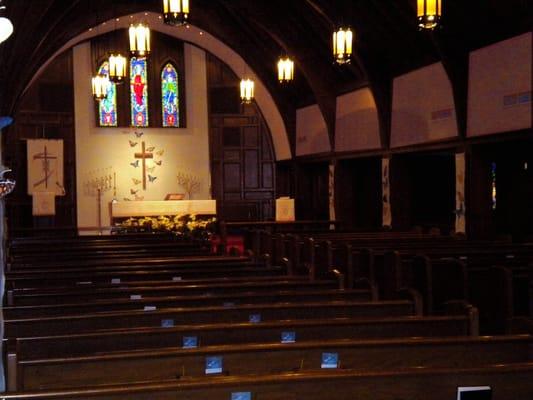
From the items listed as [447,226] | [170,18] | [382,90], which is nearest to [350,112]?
[382,90]

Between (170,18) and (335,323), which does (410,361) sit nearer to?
(335,323)

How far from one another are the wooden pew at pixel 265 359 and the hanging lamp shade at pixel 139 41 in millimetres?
8075

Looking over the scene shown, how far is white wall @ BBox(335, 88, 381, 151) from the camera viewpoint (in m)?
15.4

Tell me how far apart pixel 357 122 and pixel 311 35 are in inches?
90.7

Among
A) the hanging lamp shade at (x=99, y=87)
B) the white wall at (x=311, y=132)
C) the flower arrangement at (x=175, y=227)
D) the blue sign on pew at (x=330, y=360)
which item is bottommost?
the blue sign on pew at (x=330, y=360)

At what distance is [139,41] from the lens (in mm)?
11094

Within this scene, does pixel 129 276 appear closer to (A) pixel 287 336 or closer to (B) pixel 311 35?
(A) pixel 287 336

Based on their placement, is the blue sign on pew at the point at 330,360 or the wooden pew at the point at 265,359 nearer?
the wooden pew at the point at 265,359

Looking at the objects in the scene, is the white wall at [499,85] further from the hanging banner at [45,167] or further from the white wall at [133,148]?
the hanging banner at [45,167]

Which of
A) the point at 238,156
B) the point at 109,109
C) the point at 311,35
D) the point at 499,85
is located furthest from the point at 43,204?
the point at 499,85

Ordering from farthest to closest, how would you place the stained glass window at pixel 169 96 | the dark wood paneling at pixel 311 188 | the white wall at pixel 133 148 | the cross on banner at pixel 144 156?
the stained glass window at pixel 169 96, the cross on banner at pixel 144 156, the white wall at pixel 133 148, the dark wood paneling at pixel 311 188

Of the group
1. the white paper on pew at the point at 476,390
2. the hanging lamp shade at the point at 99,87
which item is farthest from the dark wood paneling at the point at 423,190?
the white paper on pew at the point at 476,390

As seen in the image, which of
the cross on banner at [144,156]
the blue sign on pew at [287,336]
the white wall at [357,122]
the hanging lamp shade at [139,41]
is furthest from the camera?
the cross on banner at [144,156]

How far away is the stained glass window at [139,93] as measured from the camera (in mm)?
20062
